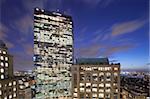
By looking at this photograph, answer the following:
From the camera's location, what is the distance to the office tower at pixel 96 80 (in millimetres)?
30234

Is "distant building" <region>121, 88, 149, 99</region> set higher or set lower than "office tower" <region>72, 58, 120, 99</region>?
lower

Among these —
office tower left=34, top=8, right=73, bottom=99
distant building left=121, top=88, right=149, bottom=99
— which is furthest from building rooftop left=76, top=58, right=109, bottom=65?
office tower left=34, top=8, right=73, bottom=99

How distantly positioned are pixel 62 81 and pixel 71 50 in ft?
23.1

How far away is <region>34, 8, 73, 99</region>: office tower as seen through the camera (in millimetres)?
45088

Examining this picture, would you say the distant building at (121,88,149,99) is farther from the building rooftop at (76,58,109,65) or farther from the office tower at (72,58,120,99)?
the building rooftop at (76,58,109,65)

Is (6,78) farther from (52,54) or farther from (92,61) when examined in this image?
(52,54)

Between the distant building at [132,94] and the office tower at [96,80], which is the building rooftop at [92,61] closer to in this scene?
the office tower at [96,80]

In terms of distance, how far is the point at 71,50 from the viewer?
161ft

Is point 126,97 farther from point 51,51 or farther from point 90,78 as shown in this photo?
point 51,51

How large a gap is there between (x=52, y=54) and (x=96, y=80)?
1873 cm

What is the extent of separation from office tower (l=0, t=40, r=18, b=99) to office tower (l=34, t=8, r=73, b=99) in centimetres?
2261

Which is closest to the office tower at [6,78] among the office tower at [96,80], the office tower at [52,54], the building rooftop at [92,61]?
the office tower at [96,80]

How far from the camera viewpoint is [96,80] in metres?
30.3

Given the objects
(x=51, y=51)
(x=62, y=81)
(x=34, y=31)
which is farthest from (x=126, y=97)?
(x=34, y=31)
